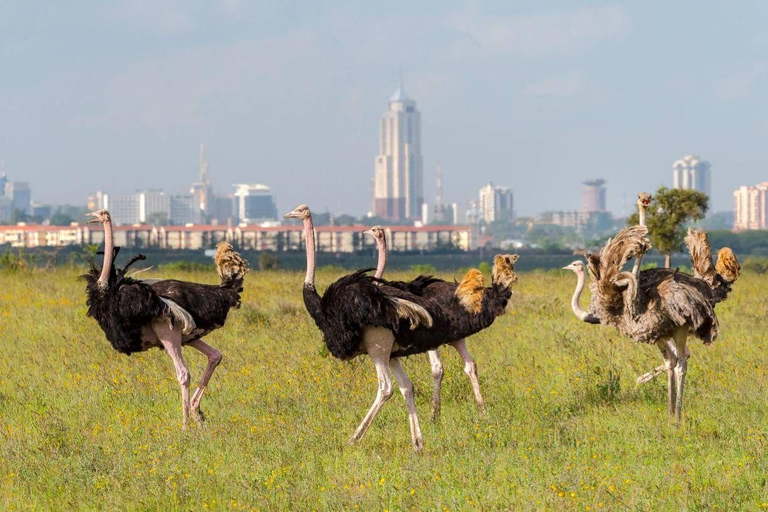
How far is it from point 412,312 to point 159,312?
229cm

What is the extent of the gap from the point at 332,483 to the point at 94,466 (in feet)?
5.80

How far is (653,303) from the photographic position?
9.27 meters

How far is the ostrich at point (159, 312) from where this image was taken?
9.90 m

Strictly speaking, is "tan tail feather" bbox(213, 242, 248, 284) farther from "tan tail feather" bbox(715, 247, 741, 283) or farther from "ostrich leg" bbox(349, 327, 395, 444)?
"tan tail feather" bbox(715, 247, 741, 283)

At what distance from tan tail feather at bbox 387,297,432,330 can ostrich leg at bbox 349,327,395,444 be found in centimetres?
17

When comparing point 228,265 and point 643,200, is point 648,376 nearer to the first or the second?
point 643,200

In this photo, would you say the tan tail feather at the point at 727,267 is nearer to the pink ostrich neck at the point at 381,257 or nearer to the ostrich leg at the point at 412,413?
the pink ostrich neck at the point at 381,257

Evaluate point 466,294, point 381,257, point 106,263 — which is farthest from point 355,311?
point 106,263

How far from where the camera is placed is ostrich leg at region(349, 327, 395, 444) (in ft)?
28.6

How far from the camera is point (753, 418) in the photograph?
9.40 metres

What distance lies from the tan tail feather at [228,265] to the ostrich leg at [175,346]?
29.3 inches

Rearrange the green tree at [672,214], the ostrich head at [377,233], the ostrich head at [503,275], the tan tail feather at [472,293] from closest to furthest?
1. the tan tail feather at [472,293]
2. the ostrich head at [377,233]
3. the ostrich head at [503,275]
4. the green tree at [672,214]

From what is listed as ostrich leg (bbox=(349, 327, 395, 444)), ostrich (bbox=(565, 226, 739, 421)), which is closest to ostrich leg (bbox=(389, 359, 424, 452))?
ostrich leg (bbox=(349, 327, 395, 444))

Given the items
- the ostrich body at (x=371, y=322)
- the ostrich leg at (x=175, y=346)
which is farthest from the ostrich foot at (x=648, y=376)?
the ostrich leg at (x=175, y=346)
